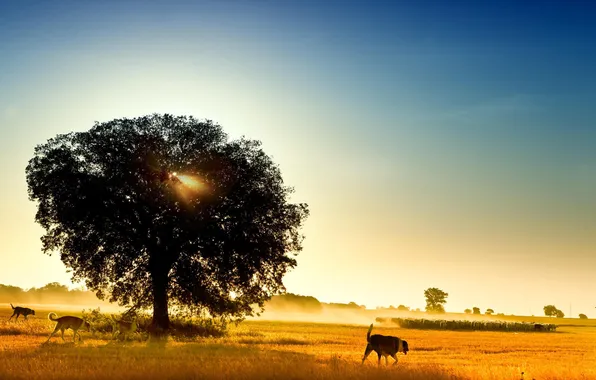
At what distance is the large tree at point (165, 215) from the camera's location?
40.8 metres

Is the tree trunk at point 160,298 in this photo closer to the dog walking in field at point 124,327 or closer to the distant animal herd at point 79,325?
the distant animal herd at point 79,325

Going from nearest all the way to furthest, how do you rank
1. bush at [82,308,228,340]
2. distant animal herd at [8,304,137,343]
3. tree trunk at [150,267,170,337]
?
distant animal herd at [8,304,137,343] < bush at [82,308,228,340] < tree trunk at [150,267,170,337]

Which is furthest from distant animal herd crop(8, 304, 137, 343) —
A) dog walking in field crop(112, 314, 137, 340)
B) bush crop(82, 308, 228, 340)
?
bush crop(82, 308, 228, 340)

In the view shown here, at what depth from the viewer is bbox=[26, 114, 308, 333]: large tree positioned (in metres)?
40.8

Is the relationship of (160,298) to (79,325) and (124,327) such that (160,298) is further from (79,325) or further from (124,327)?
(79,325)

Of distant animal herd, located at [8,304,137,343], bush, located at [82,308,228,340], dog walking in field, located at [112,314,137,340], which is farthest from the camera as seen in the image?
bush, located at [82,308,228,340]

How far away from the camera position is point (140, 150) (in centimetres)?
4103

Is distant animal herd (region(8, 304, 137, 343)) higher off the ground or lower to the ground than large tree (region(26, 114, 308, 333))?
lower

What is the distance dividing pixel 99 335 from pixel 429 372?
81.8ft

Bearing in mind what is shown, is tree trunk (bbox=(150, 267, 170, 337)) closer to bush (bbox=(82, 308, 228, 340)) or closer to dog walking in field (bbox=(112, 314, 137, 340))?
bush (bbox=(82, 308, 228, 340))

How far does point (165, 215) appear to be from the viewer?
4138 cm

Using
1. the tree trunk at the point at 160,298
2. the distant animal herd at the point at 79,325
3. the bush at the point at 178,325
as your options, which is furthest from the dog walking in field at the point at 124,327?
the tree trunk at the point at 160,298

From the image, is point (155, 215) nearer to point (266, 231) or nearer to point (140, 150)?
point (140, 150)

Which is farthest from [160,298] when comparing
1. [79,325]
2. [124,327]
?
[79,325]
